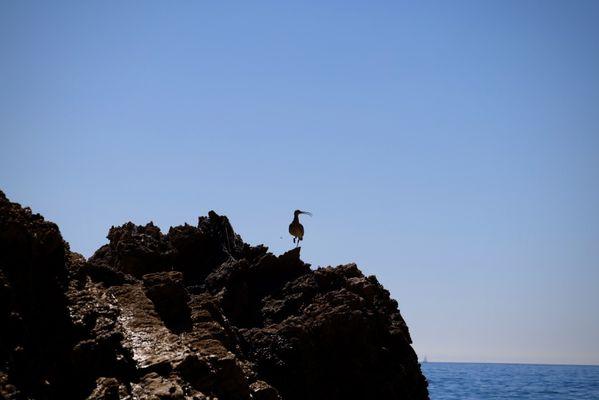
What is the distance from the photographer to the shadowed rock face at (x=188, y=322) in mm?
8023

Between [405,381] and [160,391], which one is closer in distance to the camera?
[160,391]

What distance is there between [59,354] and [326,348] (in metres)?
7.09

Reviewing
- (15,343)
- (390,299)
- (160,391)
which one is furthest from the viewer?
(390,299)

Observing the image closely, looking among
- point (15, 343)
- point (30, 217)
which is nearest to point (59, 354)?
point (15, 343)

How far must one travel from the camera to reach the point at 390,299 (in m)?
17.1

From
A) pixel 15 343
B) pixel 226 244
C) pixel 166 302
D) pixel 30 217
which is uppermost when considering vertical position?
pixel 226 244

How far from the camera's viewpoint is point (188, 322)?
1108cm

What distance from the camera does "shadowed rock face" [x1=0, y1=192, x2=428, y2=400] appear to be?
802 centimetres

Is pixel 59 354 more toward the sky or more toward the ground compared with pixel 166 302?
more toward the ground

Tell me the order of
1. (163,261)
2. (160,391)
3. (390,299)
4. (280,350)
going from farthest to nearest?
(390,299) → (163,261) → (280,350) → (160,391)

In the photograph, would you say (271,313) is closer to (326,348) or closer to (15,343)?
(326,348)

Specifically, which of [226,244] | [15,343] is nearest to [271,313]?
[226,244]

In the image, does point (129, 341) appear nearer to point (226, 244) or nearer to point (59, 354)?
point (59, 354)

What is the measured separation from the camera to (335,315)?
13.9 m
